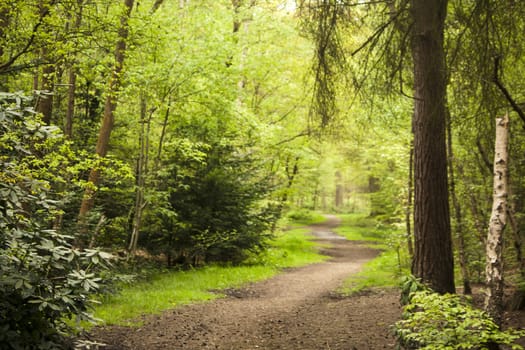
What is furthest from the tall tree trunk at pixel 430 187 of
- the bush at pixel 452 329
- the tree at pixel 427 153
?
the bush at pixel 452 329


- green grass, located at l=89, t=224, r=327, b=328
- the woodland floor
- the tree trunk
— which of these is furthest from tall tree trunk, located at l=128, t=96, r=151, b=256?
the tree trunk

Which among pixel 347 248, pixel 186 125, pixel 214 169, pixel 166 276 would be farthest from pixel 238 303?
pixel 347 248

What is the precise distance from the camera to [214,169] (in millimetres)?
13539

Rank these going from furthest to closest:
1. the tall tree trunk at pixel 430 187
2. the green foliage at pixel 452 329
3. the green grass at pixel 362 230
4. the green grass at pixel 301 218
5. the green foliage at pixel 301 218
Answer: the green foliage at pixel 301 218, the green grass at pixel 301 218, the green grass at pixel 362 230, the tall tree trunk at pixel 430 187, the green foliage at pixel 452 329

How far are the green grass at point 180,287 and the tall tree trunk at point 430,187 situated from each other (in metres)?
4.67

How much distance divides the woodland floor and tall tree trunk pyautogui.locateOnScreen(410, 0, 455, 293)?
119 centimetres

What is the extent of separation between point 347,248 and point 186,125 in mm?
13715

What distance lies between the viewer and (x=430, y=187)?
6.51 m

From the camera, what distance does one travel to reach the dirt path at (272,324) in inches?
251

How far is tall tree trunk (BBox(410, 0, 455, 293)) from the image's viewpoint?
20.8ft

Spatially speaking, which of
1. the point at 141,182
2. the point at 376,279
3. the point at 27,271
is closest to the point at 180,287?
the point at 141,182

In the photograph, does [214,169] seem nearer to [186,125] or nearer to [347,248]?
[186,125]

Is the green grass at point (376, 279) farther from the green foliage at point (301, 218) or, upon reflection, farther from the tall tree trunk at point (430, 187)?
the green foliage at point (301, 218)

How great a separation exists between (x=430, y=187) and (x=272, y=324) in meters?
3.69
